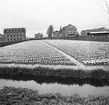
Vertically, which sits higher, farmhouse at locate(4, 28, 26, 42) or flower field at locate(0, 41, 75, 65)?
farmhouse at locate(4, 28, 26, 42)

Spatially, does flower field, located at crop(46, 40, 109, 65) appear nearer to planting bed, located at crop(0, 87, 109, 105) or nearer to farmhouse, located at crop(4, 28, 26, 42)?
planting bed, located at crop(0, 87, 109, 105)

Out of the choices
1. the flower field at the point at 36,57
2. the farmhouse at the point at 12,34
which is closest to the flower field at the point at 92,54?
the flower field at the point at 36,57

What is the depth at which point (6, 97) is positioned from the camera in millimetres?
7109

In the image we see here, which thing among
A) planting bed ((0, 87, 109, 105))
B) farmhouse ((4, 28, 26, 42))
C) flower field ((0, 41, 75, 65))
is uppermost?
farmhouse ((4, 28, 26, 42))

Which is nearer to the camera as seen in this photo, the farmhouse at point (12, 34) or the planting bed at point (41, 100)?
the planting bed at point (41, 100)

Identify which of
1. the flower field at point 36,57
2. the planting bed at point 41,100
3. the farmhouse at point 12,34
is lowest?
the planting bed at point 41,100

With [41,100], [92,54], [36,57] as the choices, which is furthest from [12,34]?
[41,100]

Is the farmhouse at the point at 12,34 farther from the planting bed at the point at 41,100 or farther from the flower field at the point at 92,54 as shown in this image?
the planting bed at the point at 41,100

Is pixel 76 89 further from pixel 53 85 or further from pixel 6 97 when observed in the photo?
pixel 6 97

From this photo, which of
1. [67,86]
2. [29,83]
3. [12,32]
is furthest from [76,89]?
[12,32]

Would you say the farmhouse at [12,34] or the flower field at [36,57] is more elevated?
the farmhouse at [12,34]

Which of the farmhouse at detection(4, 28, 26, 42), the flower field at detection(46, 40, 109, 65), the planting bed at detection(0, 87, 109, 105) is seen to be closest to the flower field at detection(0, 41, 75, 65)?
the flower field at detection(46, 40, 109, 65)

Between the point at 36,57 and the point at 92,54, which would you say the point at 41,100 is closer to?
the point at 36,57

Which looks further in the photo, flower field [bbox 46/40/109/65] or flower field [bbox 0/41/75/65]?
flower field [bbox 0/41/75/65]
